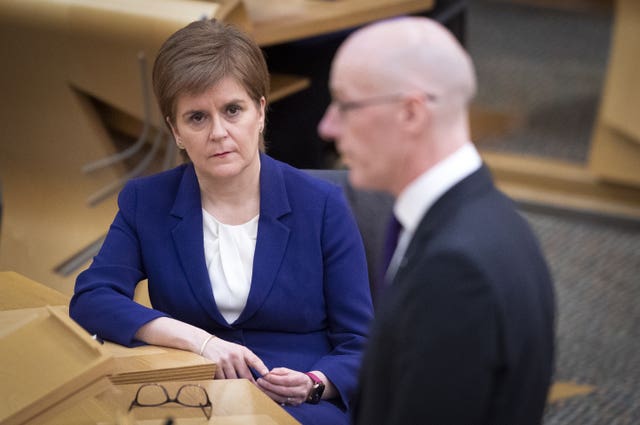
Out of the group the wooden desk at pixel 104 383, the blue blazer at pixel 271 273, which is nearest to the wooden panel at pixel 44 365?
the wooden desk at pixel 104 383

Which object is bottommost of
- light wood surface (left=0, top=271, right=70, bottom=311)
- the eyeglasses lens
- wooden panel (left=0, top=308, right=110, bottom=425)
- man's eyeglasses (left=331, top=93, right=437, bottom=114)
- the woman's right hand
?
the woman's right hand

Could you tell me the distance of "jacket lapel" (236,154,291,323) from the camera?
6.46 ft

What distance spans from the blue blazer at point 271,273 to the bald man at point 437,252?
673 mm

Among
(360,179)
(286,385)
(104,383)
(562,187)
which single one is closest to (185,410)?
(104,383)

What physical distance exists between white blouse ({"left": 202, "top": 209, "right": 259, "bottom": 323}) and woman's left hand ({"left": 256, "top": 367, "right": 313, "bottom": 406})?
178 mm

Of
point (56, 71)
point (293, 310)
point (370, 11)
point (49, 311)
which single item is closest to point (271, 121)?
point (370, 11)

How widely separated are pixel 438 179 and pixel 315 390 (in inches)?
30.3

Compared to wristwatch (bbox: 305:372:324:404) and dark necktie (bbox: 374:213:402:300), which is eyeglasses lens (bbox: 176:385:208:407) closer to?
wristwatch (bbox: 305:372:324:404)

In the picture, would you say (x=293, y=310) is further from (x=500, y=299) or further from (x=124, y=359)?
(x=500, y=299)

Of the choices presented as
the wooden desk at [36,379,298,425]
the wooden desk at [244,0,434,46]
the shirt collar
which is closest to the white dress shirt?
the shirt collar

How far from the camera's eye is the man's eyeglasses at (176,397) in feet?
5.44

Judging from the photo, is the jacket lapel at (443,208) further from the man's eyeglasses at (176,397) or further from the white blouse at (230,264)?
the white blouse at (230,264)

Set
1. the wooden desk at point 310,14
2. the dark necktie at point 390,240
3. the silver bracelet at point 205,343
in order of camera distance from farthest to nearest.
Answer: the wooden desk at point 310,14, the silver bracelet at point 205,343, the dark necktie at point 390,240

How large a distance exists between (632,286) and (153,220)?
247 cm
